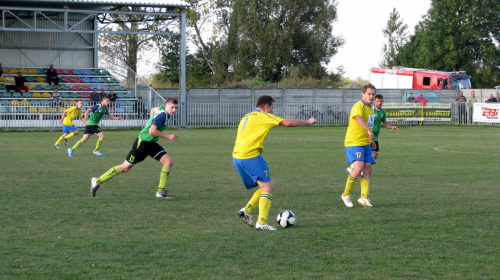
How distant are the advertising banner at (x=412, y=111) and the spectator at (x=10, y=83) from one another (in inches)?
760

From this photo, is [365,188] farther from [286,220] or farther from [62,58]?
[62,58]

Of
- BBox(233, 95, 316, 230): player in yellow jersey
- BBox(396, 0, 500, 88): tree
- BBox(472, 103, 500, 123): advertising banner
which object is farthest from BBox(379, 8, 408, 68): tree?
BBox(233, 95, 316, 230): player in yellow jersey

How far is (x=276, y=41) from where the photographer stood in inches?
2036

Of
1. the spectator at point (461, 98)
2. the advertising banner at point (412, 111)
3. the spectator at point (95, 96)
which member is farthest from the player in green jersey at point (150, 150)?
the spectator at point (461, 98)

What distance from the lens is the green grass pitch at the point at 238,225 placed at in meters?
5.93

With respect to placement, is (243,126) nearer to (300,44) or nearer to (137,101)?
(137,101)

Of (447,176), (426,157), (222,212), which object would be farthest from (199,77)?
(222,212)

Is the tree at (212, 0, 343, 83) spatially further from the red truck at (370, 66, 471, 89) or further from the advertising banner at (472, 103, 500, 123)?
the advertising banner at (472, 103, 500, 123)

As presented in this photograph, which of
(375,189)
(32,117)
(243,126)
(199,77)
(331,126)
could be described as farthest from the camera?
(199,77)

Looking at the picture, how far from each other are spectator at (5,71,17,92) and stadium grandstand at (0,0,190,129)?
199 millimetres

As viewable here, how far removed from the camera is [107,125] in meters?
31.7

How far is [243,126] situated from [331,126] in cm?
2797

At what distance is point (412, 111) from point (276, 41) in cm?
1882

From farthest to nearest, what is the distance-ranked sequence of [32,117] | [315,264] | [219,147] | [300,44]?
[300,44] < [32,117] < [219,147] < [315,264]
